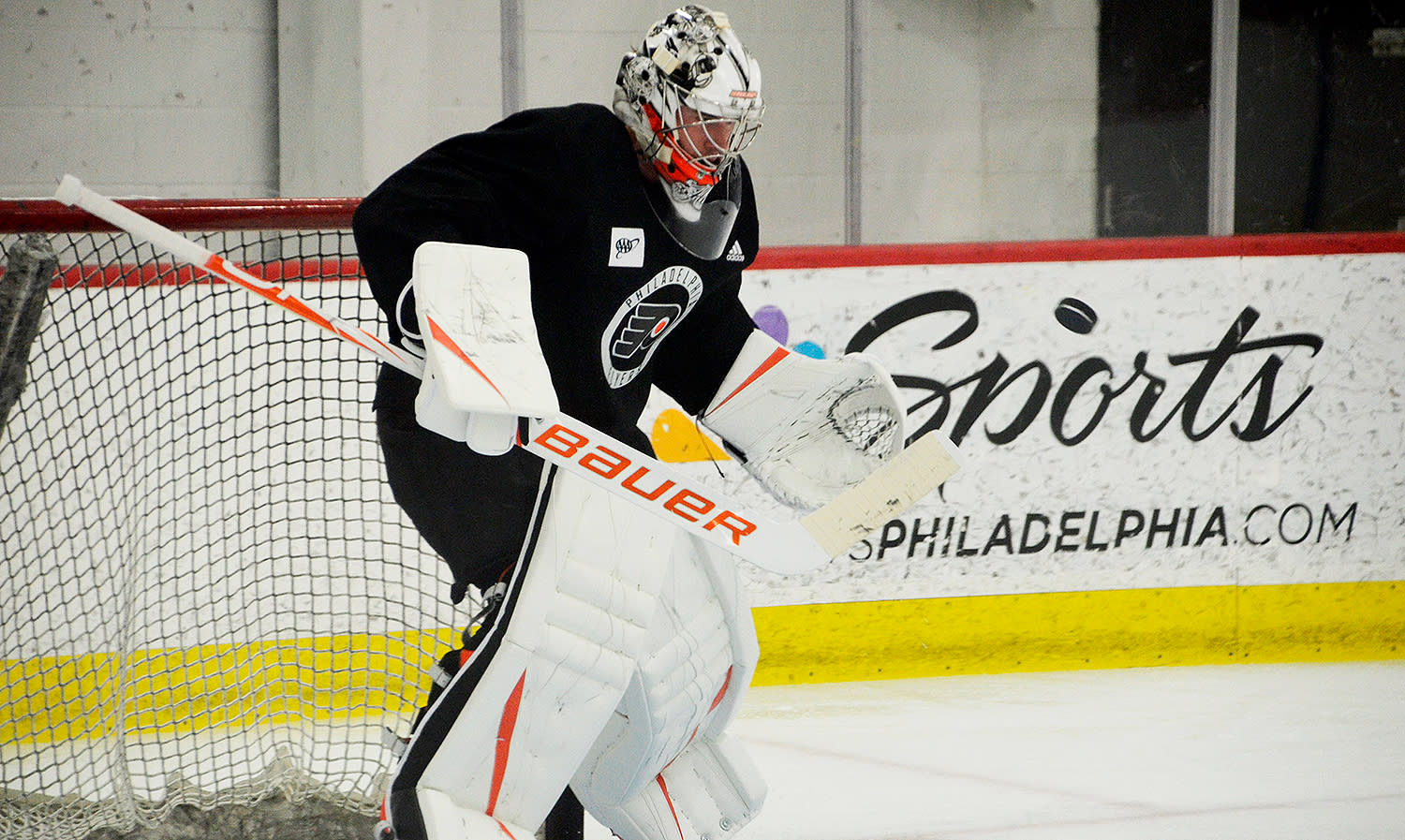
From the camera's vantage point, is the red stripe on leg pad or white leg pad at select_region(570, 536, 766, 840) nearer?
the red stripe on leg pad

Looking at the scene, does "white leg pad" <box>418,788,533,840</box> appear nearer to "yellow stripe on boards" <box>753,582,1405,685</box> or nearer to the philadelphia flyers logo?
the philadelphia flyers logo

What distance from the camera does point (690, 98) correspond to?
1.60 meters

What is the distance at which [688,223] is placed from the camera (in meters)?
1.71

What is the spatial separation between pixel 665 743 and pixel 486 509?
327 mm

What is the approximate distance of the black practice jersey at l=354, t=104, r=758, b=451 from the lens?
4.83 ft

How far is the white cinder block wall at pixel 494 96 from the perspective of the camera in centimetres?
373

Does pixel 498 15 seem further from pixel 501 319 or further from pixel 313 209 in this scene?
pixel 501 319

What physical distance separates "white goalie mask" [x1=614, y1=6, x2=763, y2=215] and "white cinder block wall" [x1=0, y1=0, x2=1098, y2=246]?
6.47 feet

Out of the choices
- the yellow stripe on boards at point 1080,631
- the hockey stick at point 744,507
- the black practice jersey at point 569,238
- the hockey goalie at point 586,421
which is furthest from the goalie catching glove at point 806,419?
the yellow stripe on boards at point 1080,631

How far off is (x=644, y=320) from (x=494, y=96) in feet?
6.93

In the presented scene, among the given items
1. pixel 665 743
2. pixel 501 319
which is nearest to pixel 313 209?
pixel 501 319

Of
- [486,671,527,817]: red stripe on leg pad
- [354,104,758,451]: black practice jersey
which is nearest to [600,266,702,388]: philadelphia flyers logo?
[354,104,758,451]: black practice jersey

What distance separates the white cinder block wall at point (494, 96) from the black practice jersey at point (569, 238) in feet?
6.41

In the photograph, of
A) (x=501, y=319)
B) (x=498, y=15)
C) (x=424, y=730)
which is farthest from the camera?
(x=498, y=15)
